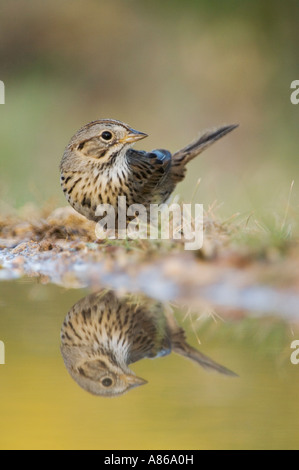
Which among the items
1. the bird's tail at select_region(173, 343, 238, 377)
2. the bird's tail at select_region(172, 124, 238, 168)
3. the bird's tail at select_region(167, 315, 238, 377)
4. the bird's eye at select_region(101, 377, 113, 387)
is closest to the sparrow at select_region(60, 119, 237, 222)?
the bird's tail at select_region(172, 124, 238, 168)

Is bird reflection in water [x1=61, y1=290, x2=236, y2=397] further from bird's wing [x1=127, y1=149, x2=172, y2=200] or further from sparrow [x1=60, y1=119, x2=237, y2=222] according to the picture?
bird's wing [x1=127, y1=149, x2=172, y2=200]

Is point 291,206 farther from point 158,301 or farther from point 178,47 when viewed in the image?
point 178,47

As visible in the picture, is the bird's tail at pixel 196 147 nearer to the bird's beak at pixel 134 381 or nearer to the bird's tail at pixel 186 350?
the bird's tail at pixel 186 350

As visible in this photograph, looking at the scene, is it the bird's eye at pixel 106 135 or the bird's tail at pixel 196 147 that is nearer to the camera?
the bird's eye at pixel 106 135

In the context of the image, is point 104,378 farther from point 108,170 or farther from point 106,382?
point 108,170

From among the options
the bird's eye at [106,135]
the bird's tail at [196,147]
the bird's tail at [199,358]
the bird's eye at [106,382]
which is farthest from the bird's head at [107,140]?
the bird's eye at [106,382]

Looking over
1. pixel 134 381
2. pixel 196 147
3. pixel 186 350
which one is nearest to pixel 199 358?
pixel 186 350

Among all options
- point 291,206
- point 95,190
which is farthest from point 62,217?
point 291,206
